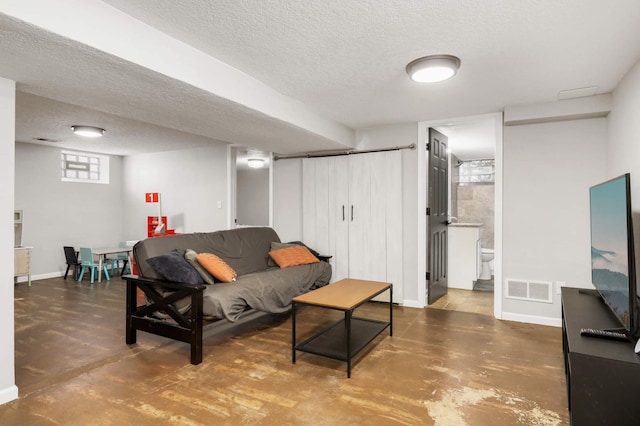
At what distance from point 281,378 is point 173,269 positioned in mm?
1266

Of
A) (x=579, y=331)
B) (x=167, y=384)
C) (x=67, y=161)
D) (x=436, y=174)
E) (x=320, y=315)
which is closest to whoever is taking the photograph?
(x=579, y=331)

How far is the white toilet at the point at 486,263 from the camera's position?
5.88m

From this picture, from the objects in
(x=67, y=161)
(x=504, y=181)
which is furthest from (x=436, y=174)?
(x=67, y=161)

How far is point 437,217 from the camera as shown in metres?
4.65

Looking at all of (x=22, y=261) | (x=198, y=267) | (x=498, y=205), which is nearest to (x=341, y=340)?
(x=198, y=267)

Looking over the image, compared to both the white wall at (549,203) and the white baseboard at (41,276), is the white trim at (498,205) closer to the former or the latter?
the white wall at (549,203)

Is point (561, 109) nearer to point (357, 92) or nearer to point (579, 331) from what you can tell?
point (357, 92)

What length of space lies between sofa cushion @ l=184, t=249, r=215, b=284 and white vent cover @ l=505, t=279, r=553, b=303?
3064mm

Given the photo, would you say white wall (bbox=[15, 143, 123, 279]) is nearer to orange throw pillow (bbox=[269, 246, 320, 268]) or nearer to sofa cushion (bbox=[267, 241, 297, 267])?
sofa cushion (bbox=[267, 241, 297, 267])

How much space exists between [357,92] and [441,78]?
82 centimetres

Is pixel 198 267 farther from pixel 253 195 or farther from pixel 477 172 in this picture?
pixel 253 195

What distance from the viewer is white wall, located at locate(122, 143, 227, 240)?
5.83 m

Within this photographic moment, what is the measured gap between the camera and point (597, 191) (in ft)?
7.36

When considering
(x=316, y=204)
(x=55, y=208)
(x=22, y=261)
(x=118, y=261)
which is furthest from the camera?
(x=118, y=261)
